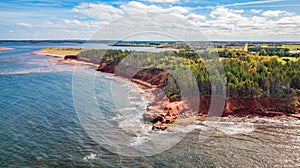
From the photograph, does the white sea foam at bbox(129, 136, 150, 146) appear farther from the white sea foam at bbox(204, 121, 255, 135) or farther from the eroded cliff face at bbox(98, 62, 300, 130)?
the white sea foam at bbox(204, 121, 255, 135)

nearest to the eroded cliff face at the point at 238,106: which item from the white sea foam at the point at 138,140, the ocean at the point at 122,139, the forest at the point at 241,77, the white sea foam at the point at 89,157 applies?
the forest at the point at 241,77

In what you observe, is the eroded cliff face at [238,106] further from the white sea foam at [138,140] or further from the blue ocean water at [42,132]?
the blue ocean water at [42,132]

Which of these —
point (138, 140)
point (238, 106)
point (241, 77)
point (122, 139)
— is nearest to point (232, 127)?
point (238, 106)

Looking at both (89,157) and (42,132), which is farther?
(42,132)

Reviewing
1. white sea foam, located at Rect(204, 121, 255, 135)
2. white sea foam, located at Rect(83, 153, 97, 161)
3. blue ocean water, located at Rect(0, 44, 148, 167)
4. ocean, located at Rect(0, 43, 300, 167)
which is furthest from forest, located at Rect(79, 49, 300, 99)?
white sea foam, located at Rect(83, 153, 97, 161)

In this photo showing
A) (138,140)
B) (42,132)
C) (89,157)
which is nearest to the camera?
(89,157)

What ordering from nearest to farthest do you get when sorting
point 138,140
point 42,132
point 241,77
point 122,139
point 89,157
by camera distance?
point 89,157
point 138,140
point 122,139
point 42,132
point 241,77

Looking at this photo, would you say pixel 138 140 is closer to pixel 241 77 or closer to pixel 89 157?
pixel 89 157

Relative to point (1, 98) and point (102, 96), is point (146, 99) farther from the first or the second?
point (1, 98)
